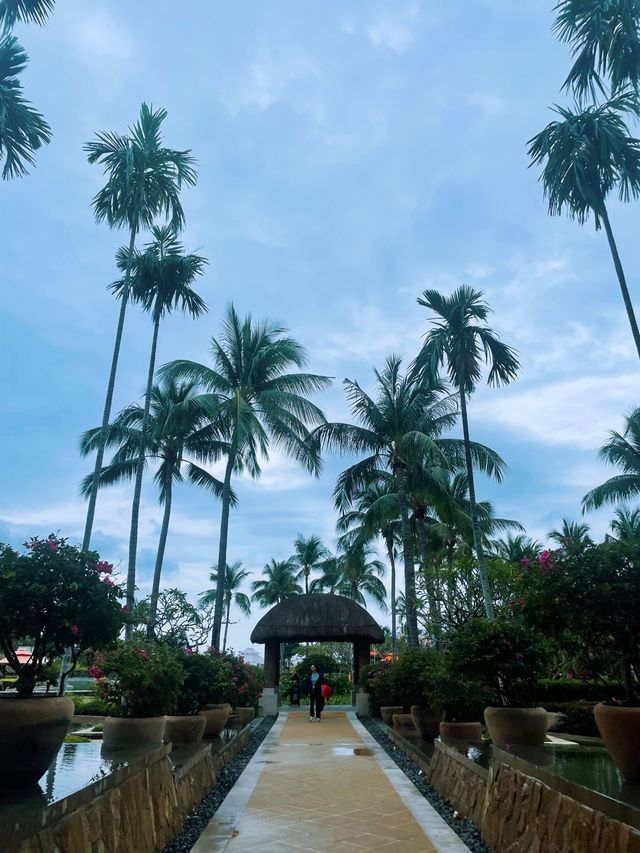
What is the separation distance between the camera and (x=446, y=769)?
7422mm

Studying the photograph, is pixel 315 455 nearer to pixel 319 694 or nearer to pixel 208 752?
pixel 319 694

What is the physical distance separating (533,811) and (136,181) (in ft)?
66.1

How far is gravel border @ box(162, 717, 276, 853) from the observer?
5.42 meters

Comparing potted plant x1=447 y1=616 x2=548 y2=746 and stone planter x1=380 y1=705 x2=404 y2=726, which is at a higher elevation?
potted plant x1=447 y1=616 x2=548 y2=746

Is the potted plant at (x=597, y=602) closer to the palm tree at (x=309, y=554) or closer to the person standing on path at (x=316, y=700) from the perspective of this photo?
the person standing on path at (x=316, y=700)

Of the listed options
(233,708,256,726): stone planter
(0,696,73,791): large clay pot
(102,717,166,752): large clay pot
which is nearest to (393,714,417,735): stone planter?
(233,708,256,726): stone planter

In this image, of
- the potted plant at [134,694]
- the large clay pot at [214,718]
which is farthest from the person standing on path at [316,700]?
the potted plant at [134,694]

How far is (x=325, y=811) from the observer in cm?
645

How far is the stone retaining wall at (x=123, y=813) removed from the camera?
3.10 m

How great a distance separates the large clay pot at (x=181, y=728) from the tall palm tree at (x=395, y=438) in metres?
12.1

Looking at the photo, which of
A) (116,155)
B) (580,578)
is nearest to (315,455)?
(116,155)

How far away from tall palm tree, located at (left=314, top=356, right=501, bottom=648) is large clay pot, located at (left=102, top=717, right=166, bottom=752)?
13989 millimetres

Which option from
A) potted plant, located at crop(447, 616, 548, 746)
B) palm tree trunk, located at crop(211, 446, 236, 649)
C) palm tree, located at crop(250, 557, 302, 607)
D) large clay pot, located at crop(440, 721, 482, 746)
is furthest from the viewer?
palm tree, located at crop(250, 557, 302, 607)

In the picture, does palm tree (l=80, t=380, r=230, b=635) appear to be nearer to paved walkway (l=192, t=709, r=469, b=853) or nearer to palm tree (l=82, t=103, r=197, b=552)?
palm tree (l=82, t=103, r=197, b=552)
